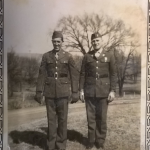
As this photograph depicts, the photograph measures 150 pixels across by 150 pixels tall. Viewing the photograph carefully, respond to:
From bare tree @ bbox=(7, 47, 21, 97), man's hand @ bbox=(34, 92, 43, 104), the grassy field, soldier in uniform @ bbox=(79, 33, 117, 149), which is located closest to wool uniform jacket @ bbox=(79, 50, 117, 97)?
soldier in uniform @ bbox=(79, 33, 117, 149)

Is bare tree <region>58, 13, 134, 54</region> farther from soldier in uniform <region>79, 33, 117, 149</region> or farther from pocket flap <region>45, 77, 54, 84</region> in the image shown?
pocket flap <region>45, 77, 54, 84</region>

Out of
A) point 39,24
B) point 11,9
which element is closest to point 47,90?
point 39,24

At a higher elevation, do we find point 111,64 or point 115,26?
point 115,26

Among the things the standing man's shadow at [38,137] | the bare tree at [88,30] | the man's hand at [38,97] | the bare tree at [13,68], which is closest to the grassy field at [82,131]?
the standing man's shadow at [38,137]

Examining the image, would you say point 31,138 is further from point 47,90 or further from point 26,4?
point 26,4

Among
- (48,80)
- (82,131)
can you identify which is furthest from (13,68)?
(82,131)

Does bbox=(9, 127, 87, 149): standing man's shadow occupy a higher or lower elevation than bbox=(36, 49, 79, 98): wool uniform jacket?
lower
